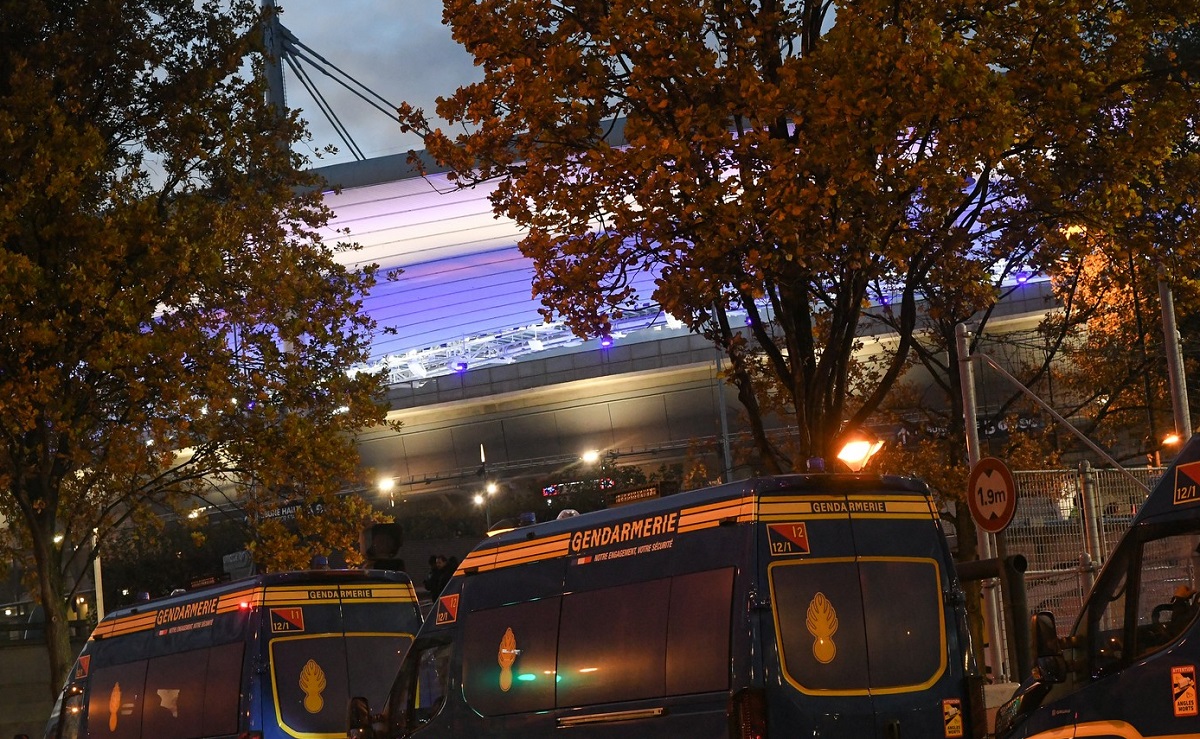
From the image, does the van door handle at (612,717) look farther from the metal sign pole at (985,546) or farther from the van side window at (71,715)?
the van side window at (71,715)

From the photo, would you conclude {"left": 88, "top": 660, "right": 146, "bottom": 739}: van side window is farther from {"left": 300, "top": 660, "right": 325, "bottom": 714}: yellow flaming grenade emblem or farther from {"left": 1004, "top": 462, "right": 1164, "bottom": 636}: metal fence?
{"left": 1004, "top": 462, "right": 1164, "bottom": 636}: metal fence

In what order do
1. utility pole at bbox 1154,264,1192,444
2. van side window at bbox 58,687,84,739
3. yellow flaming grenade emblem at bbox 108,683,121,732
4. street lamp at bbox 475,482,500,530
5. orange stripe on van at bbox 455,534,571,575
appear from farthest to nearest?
street lamp at bbox 475,482,500,530, utility pole at bbox 1154,264,1192,444, van side window at bbox 58,687,84,739, yellow flaming grenade emblem at bbox 108,683,121,732, orange stripe on van at bbox 455,534,571,575

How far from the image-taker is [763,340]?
14047 mm

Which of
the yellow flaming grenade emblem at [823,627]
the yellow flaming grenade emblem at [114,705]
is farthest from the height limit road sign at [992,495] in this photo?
the yellow flaming grenade emblem at [114,705]

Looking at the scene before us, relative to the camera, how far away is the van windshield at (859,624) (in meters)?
8.43

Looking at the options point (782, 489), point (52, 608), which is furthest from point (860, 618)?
point (52, 608)

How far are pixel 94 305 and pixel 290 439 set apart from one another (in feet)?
10.2

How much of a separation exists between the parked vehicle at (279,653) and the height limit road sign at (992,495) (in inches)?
186

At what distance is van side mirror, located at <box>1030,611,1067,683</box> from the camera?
24.8 feet

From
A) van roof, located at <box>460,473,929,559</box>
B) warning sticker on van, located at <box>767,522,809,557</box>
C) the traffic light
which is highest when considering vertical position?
the traffic light

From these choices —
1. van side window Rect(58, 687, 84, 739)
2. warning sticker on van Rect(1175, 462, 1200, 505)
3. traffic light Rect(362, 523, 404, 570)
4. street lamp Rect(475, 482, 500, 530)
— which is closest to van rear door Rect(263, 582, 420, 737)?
van side window Rect(58, 687, 84, 739)

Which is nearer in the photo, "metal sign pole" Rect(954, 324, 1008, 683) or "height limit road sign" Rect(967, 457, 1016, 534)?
"height limit road sign" Rect(967, 457, 1016, 534)

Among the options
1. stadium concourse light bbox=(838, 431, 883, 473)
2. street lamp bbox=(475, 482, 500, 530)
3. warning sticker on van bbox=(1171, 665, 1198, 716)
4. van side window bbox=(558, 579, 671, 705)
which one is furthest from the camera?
street lamp bbox=(475, 482, 500, 530)

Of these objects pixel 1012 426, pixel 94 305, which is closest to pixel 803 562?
pixel 94 305
